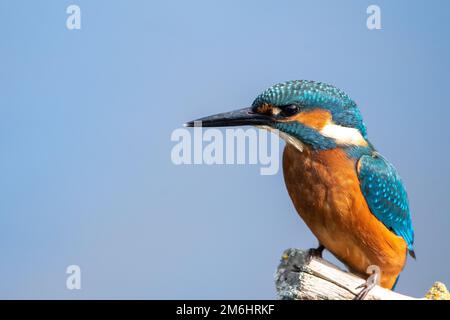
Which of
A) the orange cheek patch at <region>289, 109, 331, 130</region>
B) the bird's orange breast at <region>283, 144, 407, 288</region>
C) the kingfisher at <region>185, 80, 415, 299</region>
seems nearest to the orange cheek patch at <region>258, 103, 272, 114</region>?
the kingfisher at <region>185, 80, 415, 299</region>

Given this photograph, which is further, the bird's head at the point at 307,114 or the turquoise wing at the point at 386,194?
the turquoise wing at the point at 386,194

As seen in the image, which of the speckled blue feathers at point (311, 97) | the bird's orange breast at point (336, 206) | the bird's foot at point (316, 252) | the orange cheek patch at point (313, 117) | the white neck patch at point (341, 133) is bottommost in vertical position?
the bird's foot at point (316, 252)

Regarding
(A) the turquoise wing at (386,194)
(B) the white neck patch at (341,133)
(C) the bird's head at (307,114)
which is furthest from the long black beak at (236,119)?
(A) the turquoise wing at (386,194)

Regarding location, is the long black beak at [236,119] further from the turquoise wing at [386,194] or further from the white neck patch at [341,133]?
the turquoise wing at [386,194]

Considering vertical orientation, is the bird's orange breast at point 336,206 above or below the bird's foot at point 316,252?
above

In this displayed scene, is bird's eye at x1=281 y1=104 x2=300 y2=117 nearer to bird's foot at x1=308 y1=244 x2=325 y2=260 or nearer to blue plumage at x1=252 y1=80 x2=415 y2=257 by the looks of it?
blue plumage at x1=252 y1=80 x2=415 y2=257

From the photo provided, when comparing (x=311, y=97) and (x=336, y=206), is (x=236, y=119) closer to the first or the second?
(x=311, y=97)
